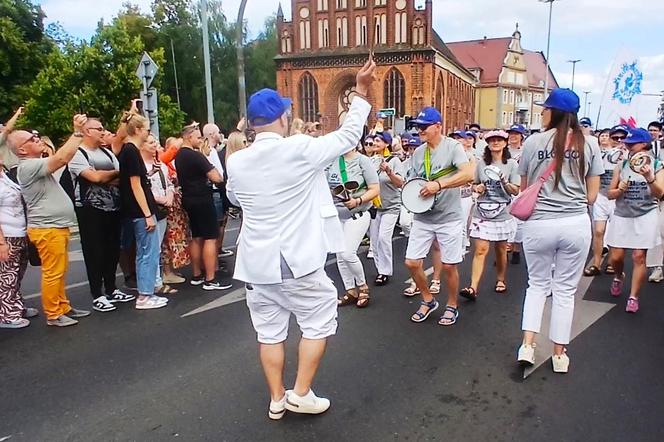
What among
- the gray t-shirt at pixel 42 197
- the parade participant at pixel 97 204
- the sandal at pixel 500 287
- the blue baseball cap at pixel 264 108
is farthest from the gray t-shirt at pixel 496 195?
the gray t-shirt at pixel 42 197

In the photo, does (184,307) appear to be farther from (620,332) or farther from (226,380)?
(620,332)

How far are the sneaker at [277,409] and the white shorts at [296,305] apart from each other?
397 millimetres

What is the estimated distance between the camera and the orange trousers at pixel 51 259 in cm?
469

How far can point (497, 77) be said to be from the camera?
67312mm

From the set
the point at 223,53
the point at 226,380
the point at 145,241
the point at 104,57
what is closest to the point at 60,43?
the point at 104,57

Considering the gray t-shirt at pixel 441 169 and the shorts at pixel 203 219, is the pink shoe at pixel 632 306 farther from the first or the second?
the shorts at pixel 203 219

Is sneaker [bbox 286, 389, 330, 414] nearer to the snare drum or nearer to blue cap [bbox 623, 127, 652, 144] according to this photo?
the snare drum

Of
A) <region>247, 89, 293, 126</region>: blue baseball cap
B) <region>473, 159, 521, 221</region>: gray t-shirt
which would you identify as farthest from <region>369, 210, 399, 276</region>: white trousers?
<region>247, 89, 293, 126</region>: blue baseball cap

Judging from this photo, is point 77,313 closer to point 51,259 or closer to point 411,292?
point 51,259

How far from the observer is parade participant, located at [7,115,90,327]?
456 cm

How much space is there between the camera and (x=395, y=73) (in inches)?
1674

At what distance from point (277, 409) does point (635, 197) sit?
4127mm

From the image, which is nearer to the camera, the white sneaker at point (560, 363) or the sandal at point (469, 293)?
the white sneaker at point (560, 363)

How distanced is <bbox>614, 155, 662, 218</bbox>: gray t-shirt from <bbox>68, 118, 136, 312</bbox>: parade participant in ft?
16.6
